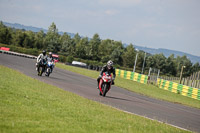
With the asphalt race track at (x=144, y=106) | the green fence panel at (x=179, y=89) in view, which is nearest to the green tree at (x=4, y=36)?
the green fence panel at (x=179, y=89)

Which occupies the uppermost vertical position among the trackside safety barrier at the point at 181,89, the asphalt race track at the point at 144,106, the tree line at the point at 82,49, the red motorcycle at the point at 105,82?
the tree line at the point at 82,49

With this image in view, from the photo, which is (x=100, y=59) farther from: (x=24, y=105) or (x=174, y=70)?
(x=24, y=105)

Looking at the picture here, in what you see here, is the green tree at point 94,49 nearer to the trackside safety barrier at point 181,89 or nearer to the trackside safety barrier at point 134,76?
the trackside safety barrier at point 134,76

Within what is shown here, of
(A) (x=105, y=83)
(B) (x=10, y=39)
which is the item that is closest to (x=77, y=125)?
(A) (x=105, y=83)

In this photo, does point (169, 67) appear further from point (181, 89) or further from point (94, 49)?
point (181, 89)

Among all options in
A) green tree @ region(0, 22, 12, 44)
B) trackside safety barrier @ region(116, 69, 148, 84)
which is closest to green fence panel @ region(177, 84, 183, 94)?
trackside safety barrier @ region(116, 69, 148, 84)

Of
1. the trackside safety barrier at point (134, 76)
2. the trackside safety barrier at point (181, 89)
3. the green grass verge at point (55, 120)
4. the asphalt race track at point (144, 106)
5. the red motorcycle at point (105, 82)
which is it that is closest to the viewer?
the green grass verge at point (55, 120)

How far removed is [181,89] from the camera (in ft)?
137

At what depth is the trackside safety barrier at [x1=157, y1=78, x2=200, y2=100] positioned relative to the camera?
38394 mm

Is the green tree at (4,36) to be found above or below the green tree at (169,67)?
above

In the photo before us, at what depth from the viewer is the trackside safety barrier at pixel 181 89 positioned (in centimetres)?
3839

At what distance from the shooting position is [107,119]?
9.73m

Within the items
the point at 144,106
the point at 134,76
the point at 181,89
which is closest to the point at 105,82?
the point at 144,106

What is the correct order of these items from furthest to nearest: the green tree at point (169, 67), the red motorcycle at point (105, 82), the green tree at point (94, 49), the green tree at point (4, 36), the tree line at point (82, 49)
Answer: the green tree at point (169, 67)
the green tree at point (94, 49)
the tree line at point (82, 49)
the green tree at point (4, 36)
the red motorcycle at point (105, 82)
